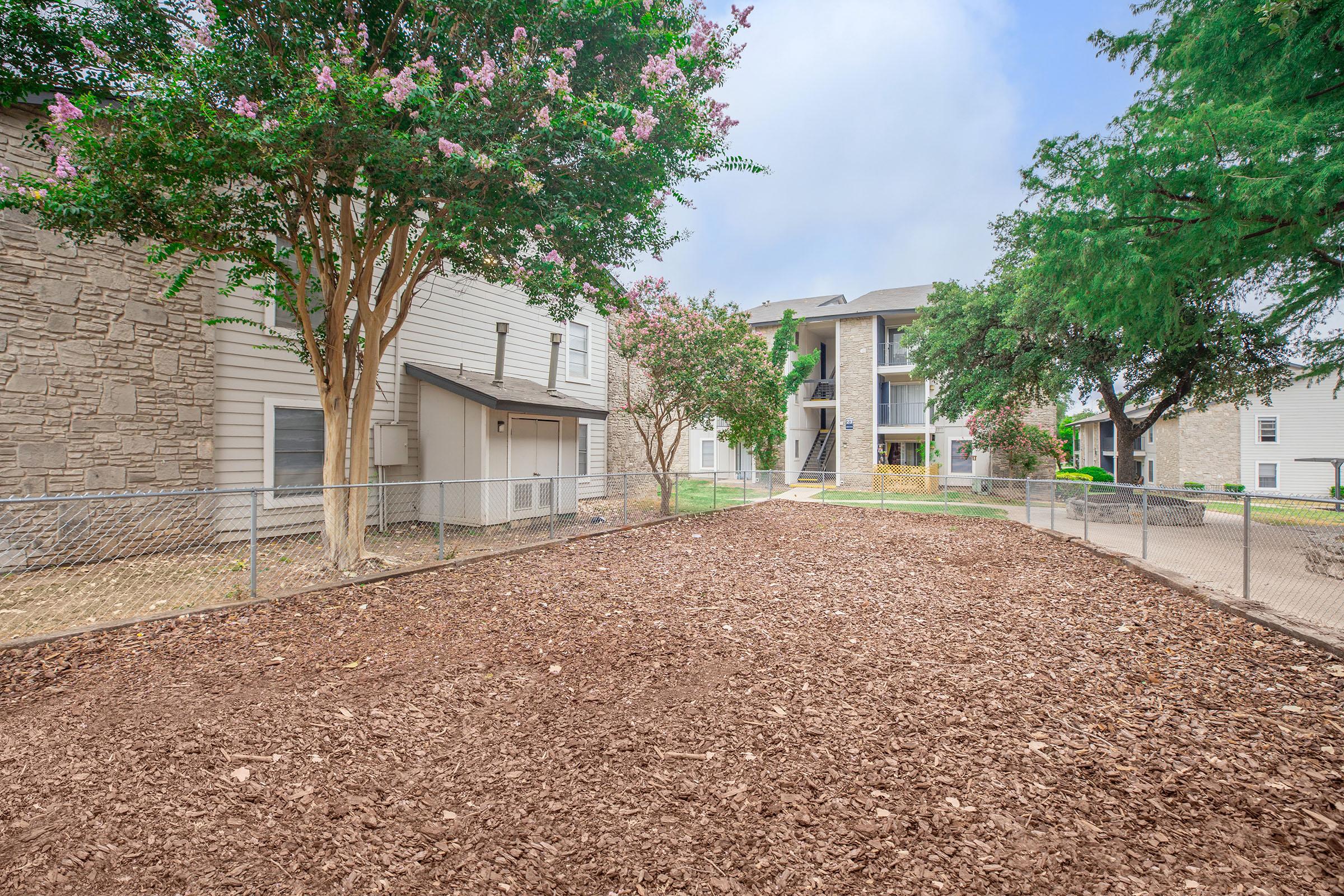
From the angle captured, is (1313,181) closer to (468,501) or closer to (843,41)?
(468,501)

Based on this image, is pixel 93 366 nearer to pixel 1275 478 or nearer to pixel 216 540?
pixel 216 540

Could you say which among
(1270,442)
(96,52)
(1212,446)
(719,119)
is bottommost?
(1212,446)

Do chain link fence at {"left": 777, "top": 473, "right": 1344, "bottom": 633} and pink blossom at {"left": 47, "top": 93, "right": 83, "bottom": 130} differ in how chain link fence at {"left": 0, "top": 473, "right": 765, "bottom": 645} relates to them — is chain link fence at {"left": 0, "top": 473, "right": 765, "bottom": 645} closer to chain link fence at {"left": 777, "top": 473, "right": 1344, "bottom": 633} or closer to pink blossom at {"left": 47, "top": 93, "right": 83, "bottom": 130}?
pink blossom at {"left": 47, "top": 93, "right": 83, "bottom": 130}

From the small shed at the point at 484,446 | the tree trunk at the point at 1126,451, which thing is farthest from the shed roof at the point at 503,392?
the tree trunk at the point at 1126,451

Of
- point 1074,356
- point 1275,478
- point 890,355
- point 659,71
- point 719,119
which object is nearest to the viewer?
point 659,71

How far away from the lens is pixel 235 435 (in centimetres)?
938

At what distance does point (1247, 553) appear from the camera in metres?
6.18

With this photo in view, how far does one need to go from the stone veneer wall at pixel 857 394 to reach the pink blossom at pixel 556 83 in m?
20.6

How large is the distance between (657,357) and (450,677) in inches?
363

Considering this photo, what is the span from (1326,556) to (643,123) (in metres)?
8.55

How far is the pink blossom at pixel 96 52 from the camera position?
18.3ft

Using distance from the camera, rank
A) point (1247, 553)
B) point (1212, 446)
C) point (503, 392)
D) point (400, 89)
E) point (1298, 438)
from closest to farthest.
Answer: point (400, 89) → point (1247, 553) → point (503, 392) → point (1298, 438) → point (1212, 446)

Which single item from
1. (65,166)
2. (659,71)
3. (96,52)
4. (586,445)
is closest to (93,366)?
(65,166)

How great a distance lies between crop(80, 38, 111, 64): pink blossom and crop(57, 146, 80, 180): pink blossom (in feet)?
3.30
